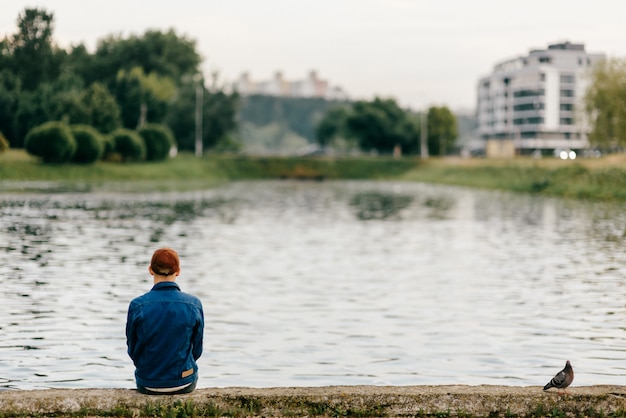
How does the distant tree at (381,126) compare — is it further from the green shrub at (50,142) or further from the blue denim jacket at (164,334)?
the blue denim jacket at (164,334)

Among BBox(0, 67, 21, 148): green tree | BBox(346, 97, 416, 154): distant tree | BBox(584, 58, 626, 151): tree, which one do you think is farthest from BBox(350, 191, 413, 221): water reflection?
BBox(346, 97, 416, 154): distant tree

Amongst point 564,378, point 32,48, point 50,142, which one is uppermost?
point 32,48

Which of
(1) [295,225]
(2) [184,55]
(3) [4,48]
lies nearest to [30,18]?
(3) [4,48]

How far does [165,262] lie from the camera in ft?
27.5

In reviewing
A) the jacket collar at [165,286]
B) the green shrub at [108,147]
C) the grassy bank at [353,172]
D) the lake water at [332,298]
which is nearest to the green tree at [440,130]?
the grassy bank at [353,172]

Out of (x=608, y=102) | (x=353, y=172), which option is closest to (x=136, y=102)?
(x=353, y=172)

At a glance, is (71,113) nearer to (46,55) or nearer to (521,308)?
(46,55)

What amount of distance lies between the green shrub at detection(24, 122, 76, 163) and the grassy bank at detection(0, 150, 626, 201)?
3.42 feet

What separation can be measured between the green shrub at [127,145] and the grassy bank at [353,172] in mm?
1338

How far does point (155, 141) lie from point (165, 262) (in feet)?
313

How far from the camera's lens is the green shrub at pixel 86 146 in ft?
291

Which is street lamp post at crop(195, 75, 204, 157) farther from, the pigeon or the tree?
the pigeon

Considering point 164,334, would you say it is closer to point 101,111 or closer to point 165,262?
point 165,262

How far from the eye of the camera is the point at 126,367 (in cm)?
1326
